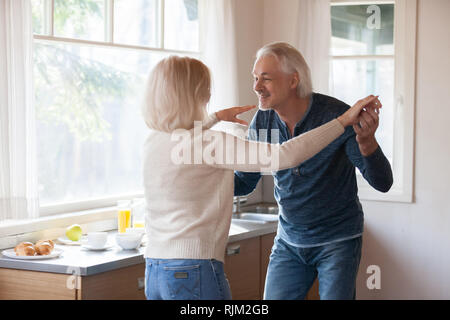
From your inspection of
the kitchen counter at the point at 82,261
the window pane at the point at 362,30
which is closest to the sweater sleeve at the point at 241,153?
the kitchen counter at the point at 82,261

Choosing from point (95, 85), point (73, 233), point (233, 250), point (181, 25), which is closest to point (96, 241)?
point (73, 233)

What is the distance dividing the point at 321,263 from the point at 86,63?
183 cm

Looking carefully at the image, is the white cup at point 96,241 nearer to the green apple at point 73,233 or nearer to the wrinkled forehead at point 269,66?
the green apple at point 73,233

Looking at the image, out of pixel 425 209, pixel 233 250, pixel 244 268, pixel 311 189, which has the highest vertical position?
pixel 311 189

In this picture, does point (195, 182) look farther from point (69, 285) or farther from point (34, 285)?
point (34, 285)

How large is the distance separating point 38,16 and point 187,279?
178cm

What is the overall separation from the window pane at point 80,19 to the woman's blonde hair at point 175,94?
153cm

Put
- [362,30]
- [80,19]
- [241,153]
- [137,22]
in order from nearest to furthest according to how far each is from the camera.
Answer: [241,153], [80,19], [137,22], [362,30]

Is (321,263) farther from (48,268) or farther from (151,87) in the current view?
(48,268)

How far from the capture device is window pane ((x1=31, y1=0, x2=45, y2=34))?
9.79ft

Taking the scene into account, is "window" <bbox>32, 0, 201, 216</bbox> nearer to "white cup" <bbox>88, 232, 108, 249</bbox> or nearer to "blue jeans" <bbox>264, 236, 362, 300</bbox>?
"white cup" <bbox>88, 232, 108, 249</bbox>

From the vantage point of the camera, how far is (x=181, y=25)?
3.84 metres

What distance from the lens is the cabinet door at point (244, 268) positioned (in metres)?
3.25

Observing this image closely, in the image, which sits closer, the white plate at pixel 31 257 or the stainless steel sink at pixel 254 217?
the white plate at pixel 31 257
